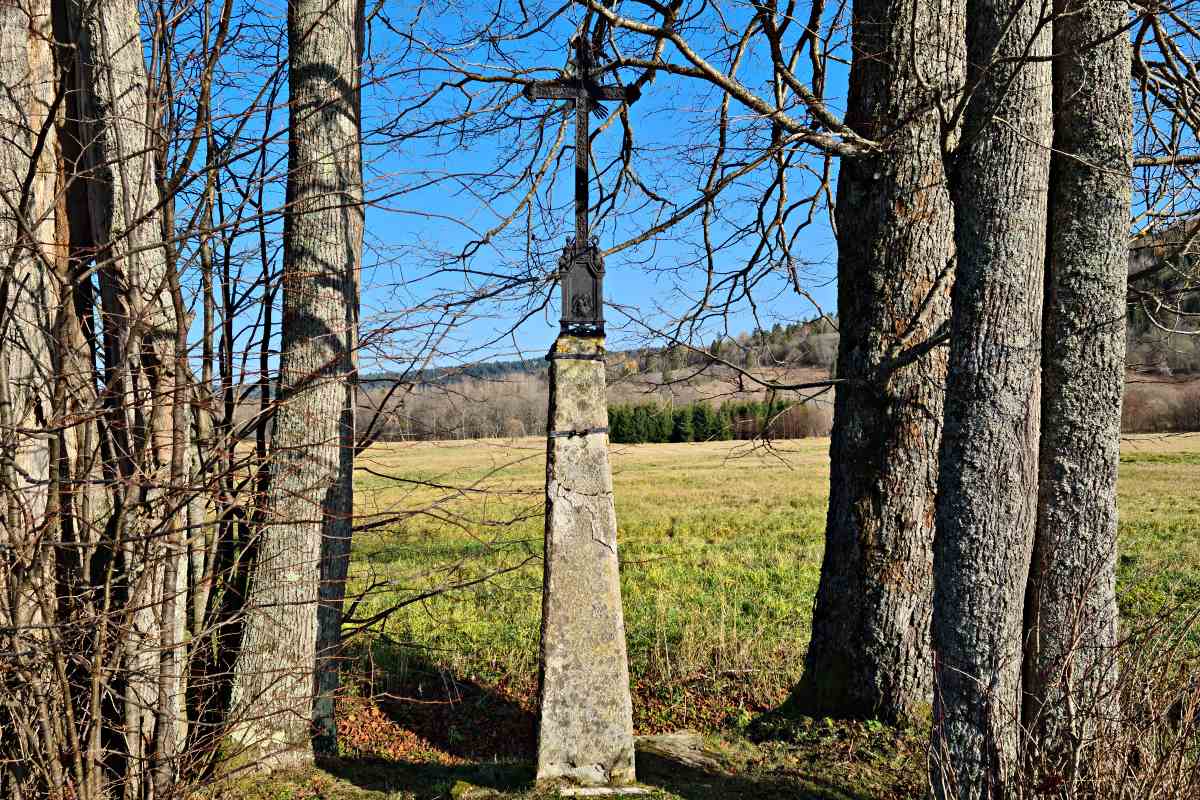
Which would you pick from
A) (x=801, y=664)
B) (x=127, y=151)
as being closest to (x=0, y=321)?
(x=127, y=151)

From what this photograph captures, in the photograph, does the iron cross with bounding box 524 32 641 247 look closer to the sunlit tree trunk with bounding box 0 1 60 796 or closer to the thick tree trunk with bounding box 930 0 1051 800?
the thick tree trunk with bounding box 930 0 1051 800

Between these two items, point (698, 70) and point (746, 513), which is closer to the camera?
point (698, 70)

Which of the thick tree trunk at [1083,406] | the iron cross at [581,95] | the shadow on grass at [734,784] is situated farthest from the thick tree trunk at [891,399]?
the iron cross at [581,95]

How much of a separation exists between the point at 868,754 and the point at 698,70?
4391mm

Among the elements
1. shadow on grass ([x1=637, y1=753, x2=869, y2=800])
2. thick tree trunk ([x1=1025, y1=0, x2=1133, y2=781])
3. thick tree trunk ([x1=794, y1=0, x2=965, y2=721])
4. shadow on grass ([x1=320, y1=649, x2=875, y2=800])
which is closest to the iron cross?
thick tree trunk ([x1=794, y1=0, x2=965, y2=721])

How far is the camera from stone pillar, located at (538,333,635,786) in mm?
4199

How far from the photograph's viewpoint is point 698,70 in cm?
529

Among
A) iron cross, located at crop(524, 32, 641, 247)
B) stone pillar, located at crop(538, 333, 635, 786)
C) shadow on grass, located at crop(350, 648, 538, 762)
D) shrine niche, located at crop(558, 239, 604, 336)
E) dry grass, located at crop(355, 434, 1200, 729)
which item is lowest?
shadow on grass, located at crop(350, 648, 538, 762)

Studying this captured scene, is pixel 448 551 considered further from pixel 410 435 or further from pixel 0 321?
pixel 0 321

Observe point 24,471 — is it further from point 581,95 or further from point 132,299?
point 581,95

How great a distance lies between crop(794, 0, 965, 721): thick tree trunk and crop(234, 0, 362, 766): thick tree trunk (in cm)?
318

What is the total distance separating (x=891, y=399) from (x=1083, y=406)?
145cm

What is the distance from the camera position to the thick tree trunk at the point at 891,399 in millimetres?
5078

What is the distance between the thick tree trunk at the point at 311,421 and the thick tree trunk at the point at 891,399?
3.18 meters
